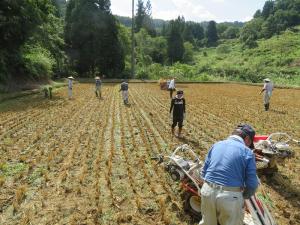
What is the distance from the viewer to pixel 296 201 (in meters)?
7.06

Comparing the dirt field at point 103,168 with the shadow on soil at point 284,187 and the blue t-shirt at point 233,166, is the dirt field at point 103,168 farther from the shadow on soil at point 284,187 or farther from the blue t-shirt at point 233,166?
the blue t-shirt at point 233,166

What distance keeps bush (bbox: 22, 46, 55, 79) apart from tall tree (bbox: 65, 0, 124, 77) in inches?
580

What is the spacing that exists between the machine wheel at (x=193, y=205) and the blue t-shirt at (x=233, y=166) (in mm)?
1968

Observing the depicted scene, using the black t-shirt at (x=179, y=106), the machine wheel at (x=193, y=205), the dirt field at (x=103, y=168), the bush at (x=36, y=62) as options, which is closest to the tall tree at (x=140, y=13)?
the bush at (x=36, y=62)

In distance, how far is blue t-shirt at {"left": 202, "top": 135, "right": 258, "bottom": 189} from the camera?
13.9 feet

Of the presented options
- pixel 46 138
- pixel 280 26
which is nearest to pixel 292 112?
pixel 46 138

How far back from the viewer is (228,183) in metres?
4.25

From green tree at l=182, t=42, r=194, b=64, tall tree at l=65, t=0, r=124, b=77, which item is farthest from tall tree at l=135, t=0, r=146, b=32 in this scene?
tall tree at l=65, t=0, r=124, b=77

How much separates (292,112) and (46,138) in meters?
12.6

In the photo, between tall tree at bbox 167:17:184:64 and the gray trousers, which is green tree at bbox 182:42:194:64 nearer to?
tall tree at bbox 167:17:184:64

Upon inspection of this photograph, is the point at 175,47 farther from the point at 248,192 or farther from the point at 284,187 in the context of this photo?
the point at 248,192

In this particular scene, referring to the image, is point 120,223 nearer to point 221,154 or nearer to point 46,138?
point 221,154

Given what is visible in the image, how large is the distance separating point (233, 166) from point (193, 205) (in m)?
2.26

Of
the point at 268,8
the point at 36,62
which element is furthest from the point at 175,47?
the point at 268,8
